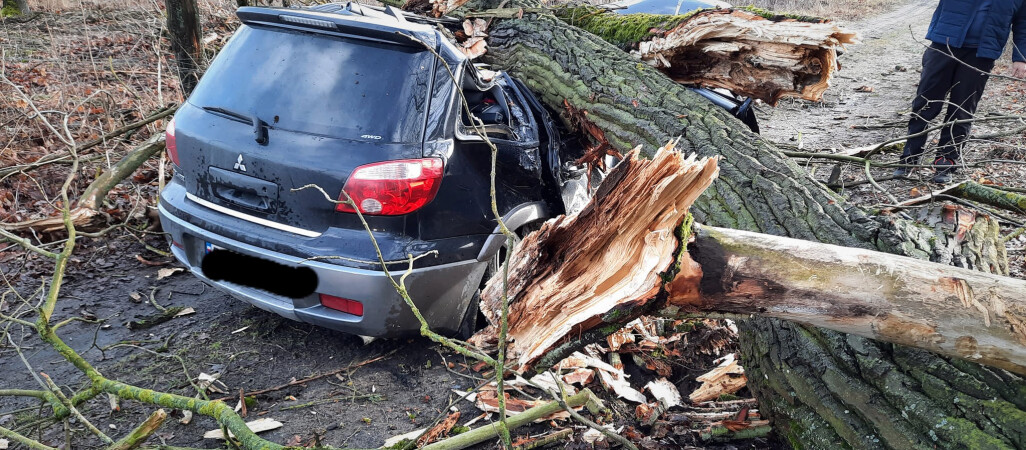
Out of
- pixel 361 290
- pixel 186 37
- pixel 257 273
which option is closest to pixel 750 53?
pixel 361 290

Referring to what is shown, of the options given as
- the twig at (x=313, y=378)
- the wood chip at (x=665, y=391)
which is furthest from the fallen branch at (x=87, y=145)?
the wood chip at (x=665, y=391)

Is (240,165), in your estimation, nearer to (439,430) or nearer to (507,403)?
(439,430)

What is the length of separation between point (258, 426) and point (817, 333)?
8.00ft

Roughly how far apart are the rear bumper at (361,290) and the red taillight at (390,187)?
0.29 m

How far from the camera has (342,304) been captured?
9.55 feet

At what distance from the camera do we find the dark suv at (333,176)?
288 cm

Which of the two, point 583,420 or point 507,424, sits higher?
point 583,420

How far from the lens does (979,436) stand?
1.94 m

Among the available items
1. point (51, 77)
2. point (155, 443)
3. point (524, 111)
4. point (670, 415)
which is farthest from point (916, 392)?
point (51, 77)

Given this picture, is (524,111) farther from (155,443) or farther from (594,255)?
(155,443)

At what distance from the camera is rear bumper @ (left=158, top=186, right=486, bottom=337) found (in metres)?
2.84

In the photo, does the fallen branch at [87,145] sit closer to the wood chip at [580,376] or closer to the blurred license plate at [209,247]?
the blurred license plate at [209,247]

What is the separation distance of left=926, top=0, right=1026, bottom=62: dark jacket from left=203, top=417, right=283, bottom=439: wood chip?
19.9 feet

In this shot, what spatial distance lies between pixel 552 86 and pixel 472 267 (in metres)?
1.99
